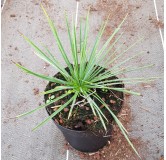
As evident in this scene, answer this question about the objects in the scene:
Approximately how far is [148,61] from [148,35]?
0.26 meters

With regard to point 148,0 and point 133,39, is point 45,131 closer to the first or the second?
point 133,39

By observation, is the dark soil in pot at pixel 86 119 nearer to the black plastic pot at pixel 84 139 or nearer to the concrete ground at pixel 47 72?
the black plastic pot at pixel 84 139

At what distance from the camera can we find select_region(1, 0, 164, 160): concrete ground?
1585 mm

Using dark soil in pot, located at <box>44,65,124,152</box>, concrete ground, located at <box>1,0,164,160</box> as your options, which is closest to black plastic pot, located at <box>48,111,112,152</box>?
dark soil in pot, located at <box>44,65,124,152</box>

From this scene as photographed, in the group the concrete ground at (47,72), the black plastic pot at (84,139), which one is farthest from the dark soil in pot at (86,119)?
the concrete ground at (47,72)

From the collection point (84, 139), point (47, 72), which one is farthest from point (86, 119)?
point (47, 72)

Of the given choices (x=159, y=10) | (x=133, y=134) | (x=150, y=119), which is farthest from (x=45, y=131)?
(x=159, y=10)

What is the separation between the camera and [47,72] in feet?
6.17

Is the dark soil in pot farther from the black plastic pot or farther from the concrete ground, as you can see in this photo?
the concrete ground

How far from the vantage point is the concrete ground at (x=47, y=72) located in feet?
5.20

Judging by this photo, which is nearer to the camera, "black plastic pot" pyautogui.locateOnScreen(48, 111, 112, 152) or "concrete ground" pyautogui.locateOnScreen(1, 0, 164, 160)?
"black plastic pot" pyautogui.locateOnScreen(48, 111, 112, 152)

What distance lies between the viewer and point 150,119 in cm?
166

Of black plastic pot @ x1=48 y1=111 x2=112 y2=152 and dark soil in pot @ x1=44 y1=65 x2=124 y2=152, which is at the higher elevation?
dark soil in pot @ x1=44 y1=65 x2=124 y2=152

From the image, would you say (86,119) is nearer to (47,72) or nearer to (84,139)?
(84,139)
